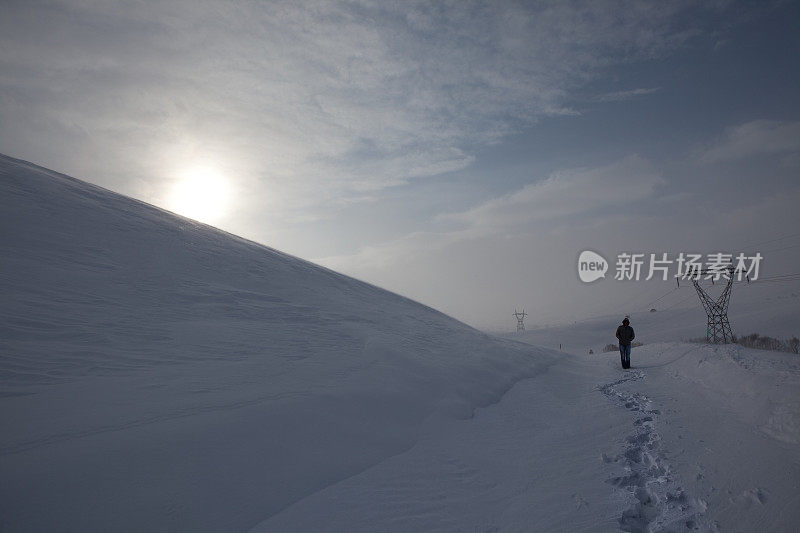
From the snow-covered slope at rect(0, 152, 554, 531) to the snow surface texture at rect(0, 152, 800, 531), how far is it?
24 mm

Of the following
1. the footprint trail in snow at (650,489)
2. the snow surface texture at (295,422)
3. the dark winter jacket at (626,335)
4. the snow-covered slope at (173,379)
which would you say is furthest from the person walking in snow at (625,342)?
the footprint trail in snow at (650,489)

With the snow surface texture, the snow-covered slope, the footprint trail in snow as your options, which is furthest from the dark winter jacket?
the footprint trail in snow

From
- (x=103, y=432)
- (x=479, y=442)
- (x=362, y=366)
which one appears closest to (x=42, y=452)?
(x=103, y=432)

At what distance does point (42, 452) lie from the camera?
2.82 metres

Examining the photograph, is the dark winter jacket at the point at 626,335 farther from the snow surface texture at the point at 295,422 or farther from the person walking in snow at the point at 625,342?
the snow surface texture at the point at 295,422

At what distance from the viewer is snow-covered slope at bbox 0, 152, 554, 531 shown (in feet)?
9.11

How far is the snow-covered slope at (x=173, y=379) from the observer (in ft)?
9.11

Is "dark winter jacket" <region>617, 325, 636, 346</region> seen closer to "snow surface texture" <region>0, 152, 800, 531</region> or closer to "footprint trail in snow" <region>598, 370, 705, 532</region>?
"snow surface texture" <region>0, 152, 800, 531</region>

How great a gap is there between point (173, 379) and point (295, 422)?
1.52 meters

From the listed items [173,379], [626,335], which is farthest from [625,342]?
[173,379]

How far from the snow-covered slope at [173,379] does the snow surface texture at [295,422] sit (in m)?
0.02

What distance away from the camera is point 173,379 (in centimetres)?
428

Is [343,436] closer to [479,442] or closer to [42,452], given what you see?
[479,442]

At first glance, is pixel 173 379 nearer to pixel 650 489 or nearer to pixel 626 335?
pixel 650 489
